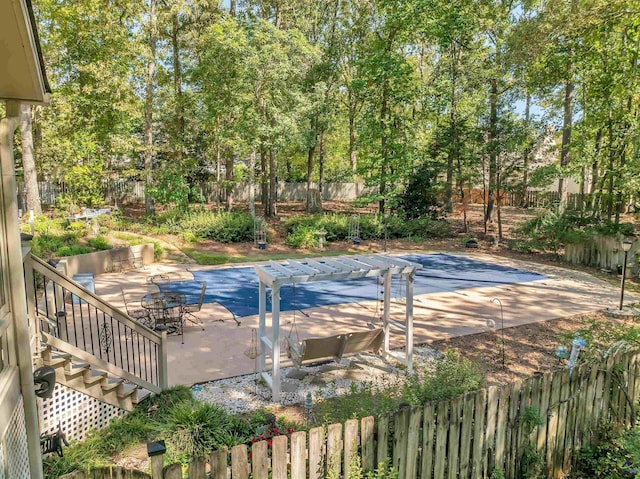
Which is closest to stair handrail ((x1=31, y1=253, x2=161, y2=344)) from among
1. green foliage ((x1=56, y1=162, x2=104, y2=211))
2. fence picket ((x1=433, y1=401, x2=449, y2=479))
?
fence picket ((x1=433, y1=401, x2=449, y2=479))

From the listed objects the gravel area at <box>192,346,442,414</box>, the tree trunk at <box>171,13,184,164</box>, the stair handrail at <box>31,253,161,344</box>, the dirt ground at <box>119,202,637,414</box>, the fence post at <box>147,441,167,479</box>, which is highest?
the tree trunk at <box>171,13,184,164</box>

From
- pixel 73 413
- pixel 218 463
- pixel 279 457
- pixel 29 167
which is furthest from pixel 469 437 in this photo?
pixel 29 167

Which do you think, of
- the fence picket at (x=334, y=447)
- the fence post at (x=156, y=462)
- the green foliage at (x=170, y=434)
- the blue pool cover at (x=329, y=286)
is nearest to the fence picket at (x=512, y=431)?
the fence picket at (x=334, y=447)

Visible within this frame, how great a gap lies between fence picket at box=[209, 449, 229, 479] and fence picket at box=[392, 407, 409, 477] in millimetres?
1389

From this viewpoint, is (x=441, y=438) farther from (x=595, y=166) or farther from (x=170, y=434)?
(x=595, y=166)

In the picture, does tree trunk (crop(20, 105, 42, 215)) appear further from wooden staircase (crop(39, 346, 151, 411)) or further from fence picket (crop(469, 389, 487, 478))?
fence picket (crop(469, 389, 487, 478))

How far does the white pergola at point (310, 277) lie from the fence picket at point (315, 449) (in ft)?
9.72

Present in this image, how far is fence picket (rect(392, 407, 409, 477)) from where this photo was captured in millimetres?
3615

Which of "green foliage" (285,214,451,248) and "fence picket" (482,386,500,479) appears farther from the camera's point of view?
"green foliage" (285,214,451,248)

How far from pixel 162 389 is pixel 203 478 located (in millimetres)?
3519

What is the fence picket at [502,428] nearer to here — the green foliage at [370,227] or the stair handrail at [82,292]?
the stair handrail at [82,292]

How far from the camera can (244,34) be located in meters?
18.8

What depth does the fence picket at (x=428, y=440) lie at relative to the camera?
3.71 metres

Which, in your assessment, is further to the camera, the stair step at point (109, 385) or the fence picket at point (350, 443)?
the stair step at point (109, 385)
